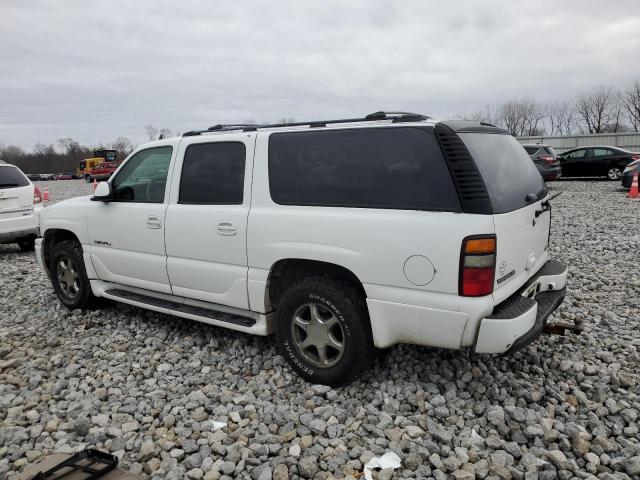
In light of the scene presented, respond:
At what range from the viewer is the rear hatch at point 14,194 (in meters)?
8.35

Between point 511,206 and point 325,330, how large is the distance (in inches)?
58.3

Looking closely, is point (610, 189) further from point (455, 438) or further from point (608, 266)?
point (455, 438)

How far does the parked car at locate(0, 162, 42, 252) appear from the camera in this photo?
27.4 ft

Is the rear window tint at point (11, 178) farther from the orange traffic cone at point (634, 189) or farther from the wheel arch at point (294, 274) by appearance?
the orange traffic cone at point (634, 189)

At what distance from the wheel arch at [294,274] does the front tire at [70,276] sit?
2.45m

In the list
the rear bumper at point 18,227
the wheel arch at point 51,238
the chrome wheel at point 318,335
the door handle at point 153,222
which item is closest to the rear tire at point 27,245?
the rear bumper at point 18,227

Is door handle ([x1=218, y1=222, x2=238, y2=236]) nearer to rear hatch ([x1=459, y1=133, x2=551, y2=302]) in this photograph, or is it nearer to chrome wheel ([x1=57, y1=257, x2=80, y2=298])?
rear hatch ([x1=459, y1=133, x2=551, y2=302])

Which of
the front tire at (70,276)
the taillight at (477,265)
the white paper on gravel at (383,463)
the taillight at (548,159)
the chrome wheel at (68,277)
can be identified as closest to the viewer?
Result: the white paper on gravel at (383,463)

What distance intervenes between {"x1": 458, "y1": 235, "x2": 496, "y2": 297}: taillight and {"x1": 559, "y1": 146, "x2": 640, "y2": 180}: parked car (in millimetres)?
19546

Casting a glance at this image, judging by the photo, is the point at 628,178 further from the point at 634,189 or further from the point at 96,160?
the point at 96,160

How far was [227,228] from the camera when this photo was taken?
148 inches

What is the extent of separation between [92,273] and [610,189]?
1686cm

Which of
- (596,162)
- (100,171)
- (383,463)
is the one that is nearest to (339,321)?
(383,463)

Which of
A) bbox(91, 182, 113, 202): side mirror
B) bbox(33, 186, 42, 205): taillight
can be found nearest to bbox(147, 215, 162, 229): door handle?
bbox(91, 182, 113, 202): side mirror
